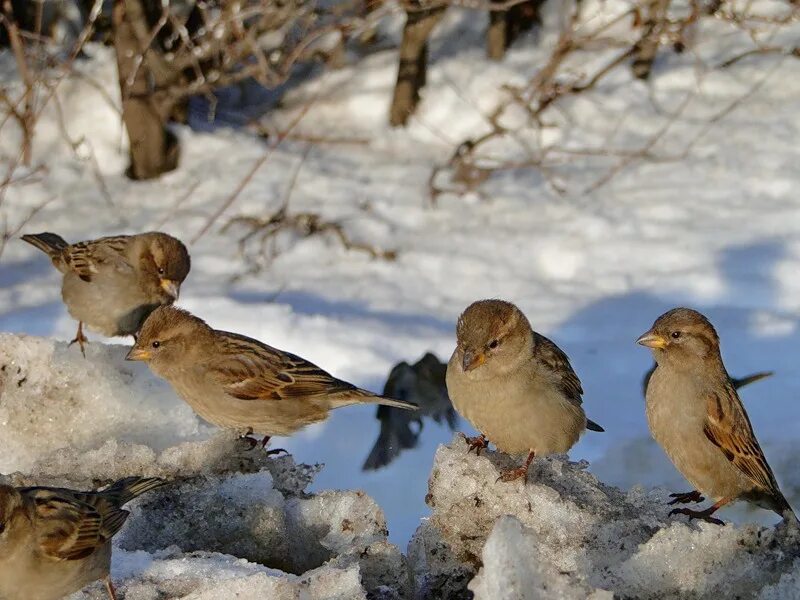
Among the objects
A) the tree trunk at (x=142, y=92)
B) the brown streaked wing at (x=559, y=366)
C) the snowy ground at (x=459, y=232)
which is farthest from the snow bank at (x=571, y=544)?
the tree trunk at (x=142, y=92)

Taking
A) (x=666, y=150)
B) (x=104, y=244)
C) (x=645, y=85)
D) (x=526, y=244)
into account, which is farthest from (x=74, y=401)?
(x=645, y=85)

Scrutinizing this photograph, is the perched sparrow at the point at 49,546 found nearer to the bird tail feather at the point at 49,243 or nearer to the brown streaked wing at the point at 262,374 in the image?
the brown streaked wing at the point at 262,374

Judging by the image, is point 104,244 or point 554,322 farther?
point 554,322

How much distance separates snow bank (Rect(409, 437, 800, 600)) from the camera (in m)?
2.29

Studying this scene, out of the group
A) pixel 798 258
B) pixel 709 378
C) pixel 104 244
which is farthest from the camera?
pixel 798 258

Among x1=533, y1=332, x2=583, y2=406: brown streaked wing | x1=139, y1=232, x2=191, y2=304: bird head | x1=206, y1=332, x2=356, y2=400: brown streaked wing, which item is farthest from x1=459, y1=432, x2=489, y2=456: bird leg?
x1=139, y1=232, x2=191, y2=304: bird head

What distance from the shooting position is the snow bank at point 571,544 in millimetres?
2287

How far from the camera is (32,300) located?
20.6ft

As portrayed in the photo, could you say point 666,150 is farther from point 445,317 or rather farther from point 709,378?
point 709,378

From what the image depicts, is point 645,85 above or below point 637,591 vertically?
below

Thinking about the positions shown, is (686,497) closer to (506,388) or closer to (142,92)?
(506,388)

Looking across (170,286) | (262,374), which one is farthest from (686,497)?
(170,286)

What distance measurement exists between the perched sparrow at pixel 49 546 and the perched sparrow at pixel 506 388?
101cm

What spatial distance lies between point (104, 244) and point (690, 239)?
3.54m
